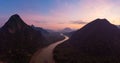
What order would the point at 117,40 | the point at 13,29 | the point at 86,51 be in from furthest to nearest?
the point at 13,29 → the point at 117,40 → the point at 86,51

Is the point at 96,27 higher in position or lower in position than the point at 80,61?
higher

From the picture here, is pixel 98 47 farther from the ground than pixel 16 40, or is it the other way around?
pixel 16 40

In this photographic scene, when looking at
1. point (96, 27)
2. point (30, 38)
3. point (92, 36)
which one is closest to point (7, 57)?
point (30, 38)

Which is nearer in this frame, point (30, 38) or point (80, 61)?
point (80, 61)

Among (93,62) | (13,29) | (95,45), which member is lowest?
(93,62)

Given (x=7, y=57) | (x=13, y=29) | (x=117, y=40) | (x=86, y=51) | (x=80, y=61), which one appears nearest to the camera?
(x=80, y=61)

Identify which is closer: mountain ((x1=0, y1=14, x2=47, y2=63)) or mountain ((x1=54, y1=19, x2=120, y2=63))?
mountain ((x1=54, y1=19, x2=120, y2=63))

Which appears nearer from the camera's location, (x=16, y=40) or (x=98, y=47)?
(x=98, y=47)

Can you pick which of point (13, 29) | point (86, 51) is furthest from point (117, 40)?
point (13, 29)

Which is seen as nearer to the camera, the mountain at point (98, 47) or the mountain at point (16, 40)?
the mountain at point (98, 47)

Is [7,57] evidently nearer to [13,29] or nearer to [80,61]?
[80,61]
